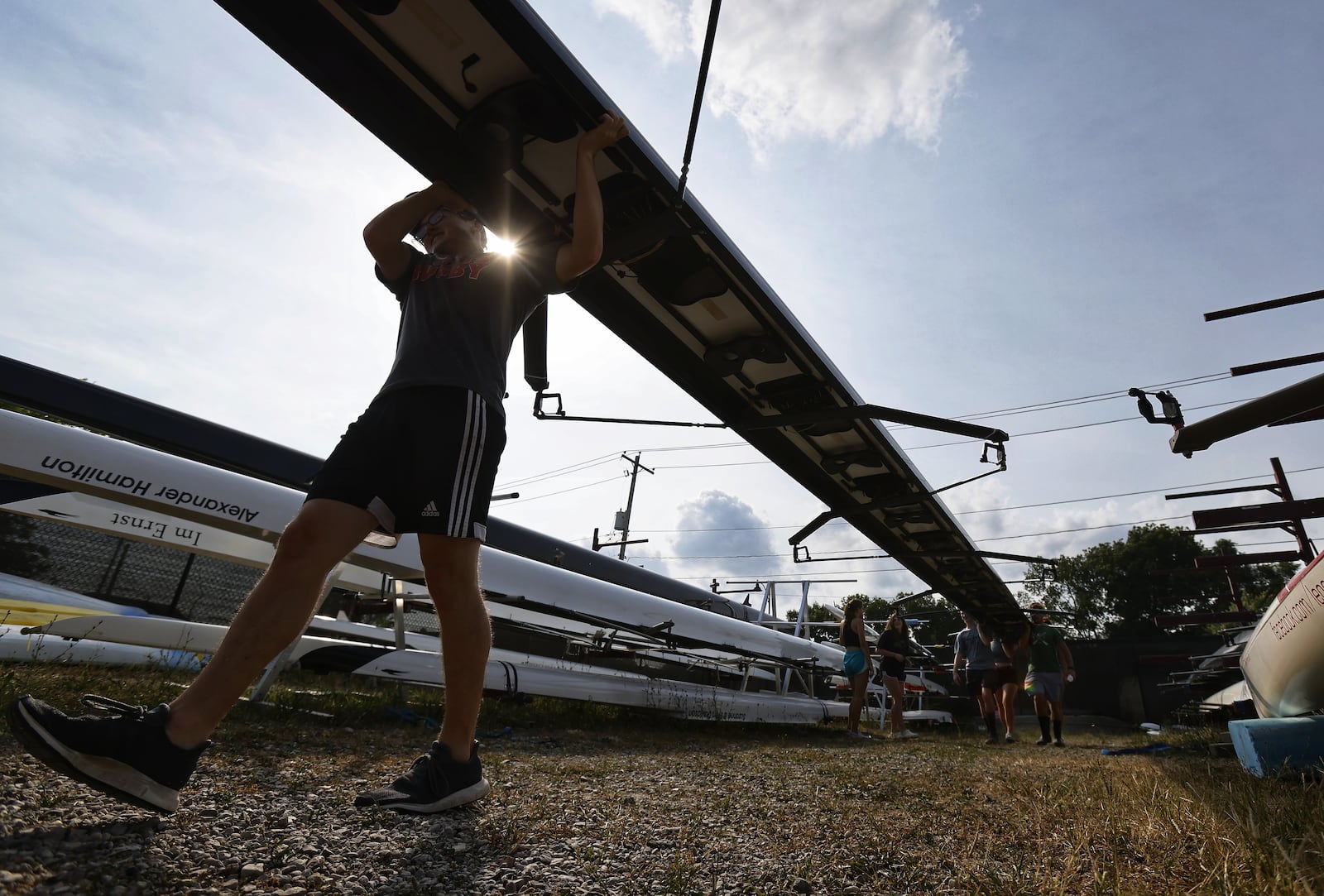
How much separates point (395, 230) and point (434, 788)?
1662 millimetres

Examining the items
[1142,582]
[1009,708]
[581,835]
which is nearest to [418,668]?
[581,835]

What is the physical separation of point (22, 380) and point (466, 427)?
5.94 metres

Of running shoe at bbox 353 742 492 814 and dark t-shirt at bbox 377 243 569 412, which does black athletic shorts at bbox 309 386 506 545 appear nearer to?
dark t-shirt at bbox 377 243 569 412

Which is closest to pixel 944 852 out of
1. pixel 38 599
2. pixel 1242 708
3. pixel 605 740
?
pixel 605 740

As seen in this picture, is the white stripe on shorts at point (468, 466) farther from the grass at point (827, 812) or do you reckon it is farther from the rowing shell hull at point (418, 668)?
the rowing shell hull at point (418, 668)

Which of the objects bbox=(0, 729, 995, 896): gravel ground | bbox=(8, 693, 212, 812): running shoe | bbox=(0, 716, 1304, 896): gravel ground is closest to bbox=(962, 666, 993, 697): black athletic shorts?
bbox=(0, 716, 1304, 896): gravel ground

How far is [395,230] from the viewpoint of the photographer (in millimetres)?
2096

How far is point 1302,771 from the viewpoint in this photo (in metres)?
2.76

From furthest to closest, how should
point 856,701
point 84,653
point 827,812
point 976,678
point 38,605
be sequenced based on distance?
point 976,678
point 856,701
point 38,605
point 84,653
point 827,812

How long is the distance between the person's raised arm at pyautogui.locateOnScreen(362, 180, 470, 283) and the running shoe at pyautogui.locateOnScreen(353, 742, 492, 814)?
1.48 meters

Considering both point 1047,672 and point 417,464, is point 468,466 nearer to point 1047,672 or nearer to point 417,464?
point 417,464

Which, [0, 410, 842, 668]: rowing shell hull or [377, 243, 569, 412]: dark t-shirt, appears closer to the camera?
[377, 243, 569, 412]: dark t-shirt

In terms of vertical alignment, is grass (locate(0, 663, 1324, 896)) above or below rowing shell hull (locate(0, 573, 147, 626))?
below

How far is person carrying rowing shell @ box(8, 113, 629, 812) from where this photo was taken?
1.34 metres
